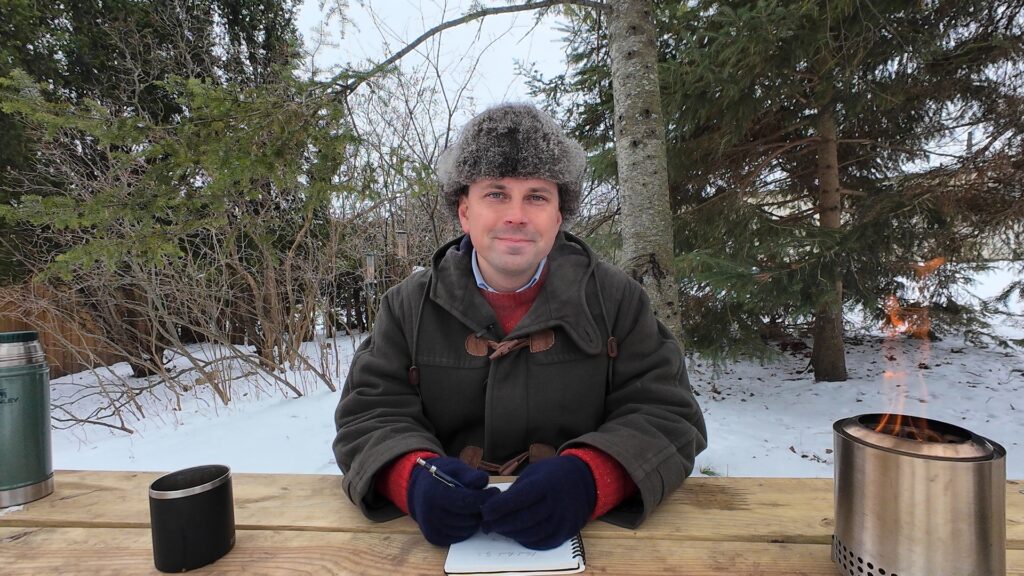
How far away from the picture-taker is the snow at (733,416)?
3551 mm

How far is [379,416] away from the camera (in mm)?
1267

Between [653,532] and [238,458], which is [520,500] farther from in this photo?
[238,458]

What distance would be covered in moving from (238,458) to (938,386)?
6.75 metres

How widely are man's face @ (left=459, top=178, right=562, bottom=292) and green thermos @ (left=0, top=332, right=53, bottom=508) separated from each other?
1.12m

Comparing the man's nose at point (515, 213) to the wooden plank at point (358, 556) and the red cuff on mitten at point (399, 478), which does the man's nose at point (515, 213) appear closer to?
the red cuff on mitten at point (399, 478)

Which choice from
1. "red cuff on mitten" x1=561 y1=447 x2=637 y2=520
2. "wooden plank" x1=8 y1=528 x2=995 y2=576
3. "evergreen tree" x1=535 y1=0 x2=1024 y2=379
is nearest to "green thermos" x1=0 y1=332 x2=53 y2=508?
"wooden plank" x1=8 y1=528 x2=995 y2=576

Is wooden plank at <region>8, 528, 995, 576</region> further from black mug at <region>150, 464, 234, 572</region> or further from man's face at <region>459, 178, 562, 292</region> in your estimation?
man's face at <region>459, 178, 562, 292</region>

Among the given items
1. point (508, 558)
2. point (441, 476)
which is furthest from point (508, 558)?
point (441, 476)

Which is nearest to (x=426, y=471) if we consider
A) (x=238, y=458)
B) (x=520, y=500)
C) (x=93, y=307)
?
(x=520, y=500)

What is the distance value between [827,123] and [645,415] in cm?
502

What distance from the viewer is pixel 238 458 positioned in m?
3.55

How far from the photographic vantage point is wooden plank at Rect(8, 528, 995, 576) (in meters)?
0.85

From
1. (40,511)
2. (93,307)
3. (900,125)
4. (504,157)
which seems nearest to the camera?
(40,511)

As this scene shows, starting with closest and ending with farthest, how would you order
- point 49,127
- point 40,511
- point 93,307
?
1. point 40,511
2. point 49,127
3. point 93,307
